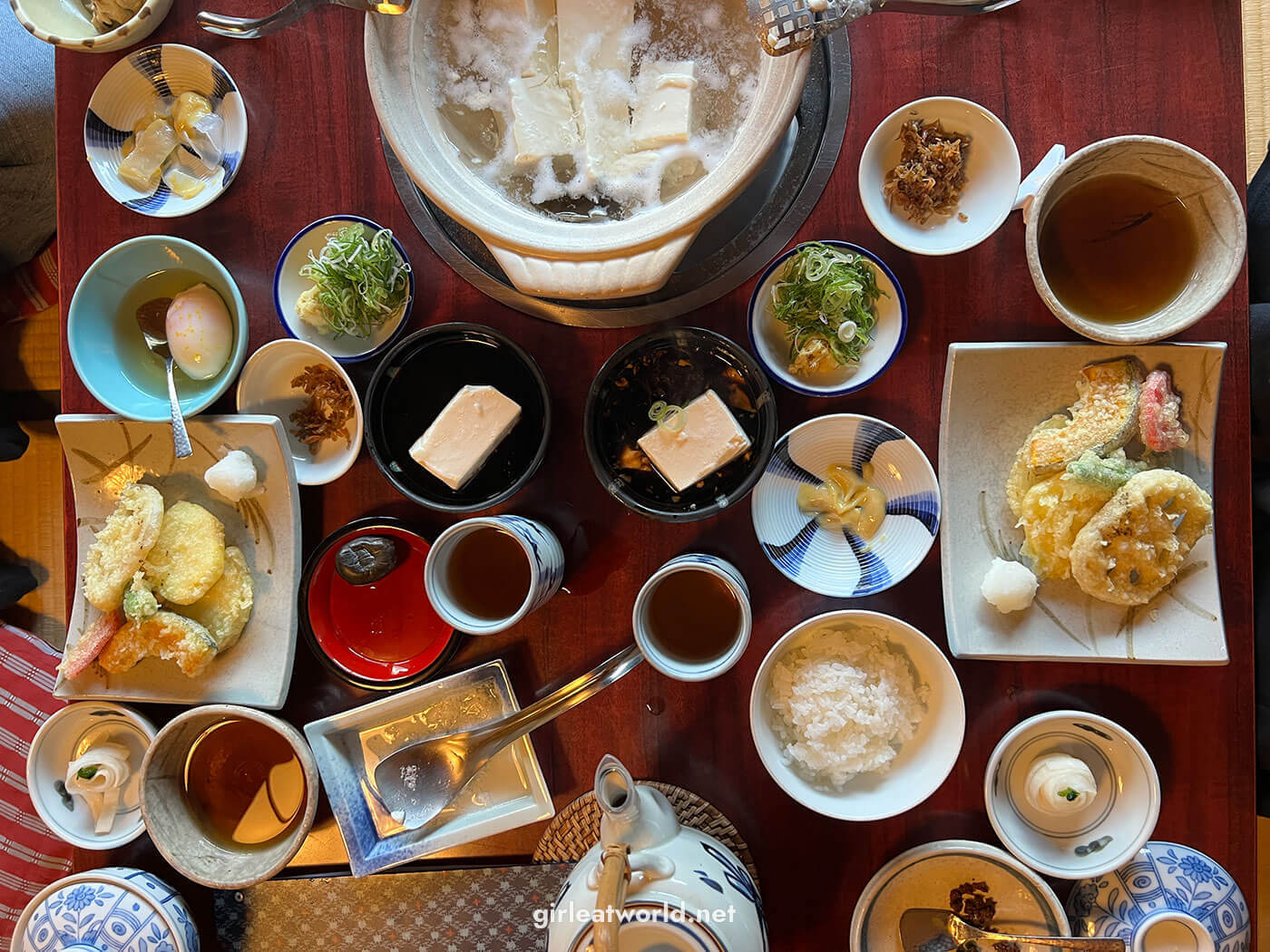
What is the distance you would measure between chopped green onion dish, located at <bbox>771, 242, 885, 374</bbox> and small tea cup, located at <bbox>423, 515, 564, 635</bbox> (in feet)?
2.00

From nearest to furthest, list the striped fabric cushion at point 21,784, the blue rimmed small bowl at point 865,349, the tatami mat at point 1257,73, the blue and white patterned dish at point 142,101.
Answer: the blue rimmed small bowl at point 865,349 → the blue and white patterned dish at point 142,101 → the striped fabric cushion at point 21,784 → the tatami mat at point 1257,73

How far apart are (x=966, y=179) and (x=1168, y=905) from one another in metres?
1.43

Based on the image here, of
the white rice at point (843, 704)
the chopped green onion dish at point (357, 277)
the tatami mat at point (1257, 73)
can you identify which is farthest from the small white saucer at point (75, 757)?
the tatami mat at point (1257, 73)

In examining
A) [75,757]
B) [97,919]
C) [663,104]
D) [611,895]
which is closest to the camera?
[611,895]

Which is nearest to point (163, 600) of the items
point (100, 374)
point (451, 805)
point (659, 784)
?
point (100, 374)

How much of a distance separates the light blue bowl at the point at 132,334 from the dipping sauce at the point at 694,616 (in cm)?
99

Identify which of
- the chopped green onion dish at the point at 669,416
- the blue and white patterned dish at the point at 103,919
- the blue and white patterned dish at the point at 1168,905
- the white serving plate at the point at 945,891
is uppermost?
the chopped green onion dish at the point at 669,416

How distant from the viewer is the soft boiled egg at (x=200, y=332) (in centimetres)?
167

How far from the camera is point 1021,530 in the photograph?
→ 1.62 meters

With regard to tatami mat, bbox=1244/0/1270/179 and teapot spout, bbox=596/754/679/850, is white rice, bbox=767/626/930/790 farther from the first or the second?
tatami mat, bbox=1244/0/1270/179

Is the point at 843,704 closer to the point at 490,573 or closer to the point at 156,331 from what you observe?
the point at 490,573

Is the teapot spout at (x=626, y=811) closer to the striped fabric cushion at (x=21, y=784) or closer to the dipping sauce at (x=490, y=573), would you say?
the dipping sauce at (x=490, y=573)

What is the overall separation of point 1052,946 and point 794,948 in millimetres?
476

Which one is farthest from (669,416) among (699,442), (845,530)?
(845,530)
